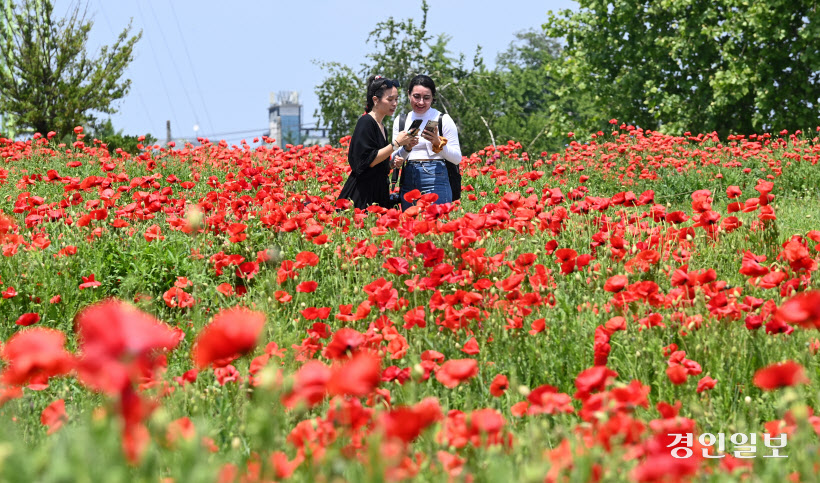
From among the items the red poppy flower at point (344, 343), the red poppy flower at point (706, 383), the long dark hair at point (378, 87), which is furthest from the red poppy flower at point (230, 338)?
the long dark hair at point (378, 87)

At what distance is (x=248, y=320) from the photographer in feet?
4.19

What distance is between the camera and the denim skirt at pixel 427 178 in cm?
564

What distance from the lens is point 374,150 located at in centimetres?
546

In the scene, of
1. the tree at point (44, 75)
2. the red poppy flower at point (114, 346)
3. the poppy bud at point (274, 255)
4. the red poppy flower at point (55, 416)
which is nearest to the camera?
the red poppy flower at point (114, 346)

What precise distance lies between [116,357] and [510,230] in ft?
12.7

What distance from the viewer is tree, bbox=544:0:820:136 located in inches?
687

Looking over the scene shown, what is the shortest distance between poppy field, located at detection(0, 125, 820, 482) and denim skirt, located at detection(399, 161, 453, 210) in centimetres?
56

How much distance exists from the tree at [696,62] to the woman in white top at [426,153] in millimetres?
13737

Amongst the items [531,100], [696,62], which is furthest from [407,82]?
[531,100]

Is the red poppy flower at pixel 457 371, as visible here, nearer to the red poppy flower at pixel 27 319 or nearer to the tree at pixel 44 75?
the red poppy flower at pixel 27 319

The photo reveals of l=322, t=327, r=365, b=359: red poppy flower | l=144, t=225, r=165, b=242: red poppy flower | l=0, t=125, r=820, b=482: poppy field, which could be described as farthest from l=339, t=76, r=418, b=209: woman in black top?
l=322, t=327, r=365, b=359: red poppy flower

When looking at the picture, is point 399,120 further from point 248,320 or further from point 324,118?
point 324,118

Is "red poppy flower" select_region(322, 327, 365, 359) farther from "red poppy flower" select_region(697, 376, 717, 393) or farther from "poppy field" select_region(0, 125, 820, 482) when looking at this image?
"red poppy flower" select_region(697, 376, 717, 393)

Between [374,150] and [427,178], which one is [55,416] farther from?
[427,178]
